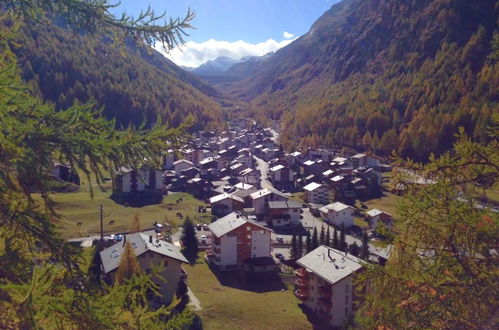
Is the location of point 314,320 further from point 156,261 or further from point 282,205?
point 282,205

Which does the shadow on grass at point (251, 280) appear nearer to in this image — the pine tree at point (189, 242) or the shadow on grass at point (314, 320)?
the pine tree at point (189, 242)

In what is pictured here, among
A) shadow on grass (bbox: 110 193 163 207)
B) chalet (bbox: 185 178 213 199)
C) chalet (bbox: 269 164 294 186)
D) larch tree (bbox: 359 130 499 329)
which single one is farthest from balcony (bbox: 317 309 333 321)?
chalet (bbox: 269 164 294 186)

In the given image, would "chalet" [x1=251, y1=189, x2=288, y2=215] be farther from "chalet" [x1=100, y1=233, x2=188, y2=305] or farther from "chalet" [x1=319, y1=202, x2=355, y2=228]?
"chalet" [x1=100, y1=233, x2=188, y2=305]

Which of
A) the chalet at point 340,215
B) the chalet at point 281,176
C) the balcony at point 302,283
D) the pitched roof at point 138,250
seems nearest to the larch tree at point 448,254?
the pitched roof at point 138,250

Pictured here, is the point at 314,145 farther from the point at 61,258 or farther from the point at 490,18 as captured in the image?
the point at 61,258

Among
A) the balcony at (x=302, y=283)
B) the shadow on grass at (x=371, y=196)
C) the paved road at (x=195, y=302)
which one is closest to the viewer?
the paved road at (x=195, y=302)
